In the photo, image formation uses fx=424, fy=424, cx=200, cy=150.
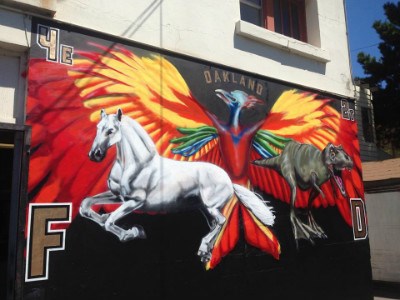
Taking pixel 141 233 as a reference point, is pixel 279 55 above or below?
above

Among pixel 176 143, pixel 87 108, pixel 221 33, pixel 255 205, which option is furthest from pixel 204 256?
pixel 221 33

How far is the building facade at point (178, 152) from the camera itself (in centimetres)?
446

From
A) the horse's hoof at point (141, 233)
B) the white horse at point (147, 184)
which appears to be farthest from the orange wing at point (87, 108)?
the horse's hoof at point (141, 233)

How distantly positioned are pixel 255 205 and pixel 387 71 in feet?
56.2

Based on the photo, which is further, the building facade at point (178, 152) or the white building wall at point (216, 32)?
the white building wall at point (216, 32)

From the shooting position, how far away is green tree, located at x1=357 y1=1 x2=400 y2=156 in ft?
67.3

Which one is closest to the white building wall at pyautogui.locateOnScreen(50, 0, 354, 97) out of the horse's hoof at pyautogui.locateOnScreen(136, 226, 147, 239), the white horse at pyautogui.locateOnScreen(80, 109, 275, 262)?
the white horse at pyautogui.locateOnScreen(80, 109, 275, 262)

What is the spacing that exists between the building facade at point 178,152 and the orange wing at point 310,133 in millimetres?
31

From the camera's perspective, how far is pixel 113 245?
190 inches

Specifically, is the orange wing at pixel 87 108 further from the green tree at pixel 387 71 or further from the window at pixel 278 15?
the green tree at pixel 387 71

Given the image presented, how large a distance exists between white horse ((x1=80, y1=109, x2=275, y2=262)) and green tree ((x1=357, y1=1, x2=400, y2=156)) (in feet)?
55.8

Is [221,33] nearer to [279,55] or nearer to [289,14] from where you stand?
[279,55]

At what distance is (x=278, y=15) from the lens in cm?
789

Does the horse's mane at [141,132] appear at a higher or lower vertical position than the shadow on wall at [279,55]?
lower
